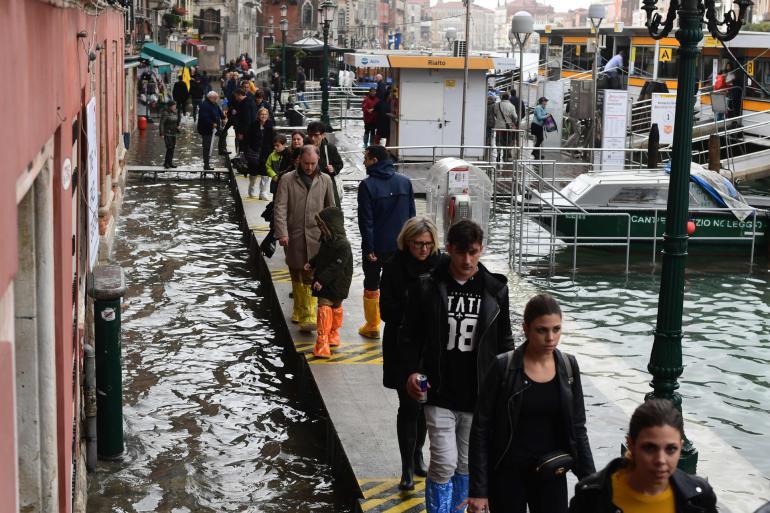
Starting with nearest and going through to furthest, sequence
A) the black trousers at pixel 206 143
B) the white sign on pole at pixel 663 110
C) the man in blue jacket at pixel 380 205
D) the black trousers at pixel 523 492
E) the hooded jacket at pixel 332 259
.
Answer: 1. the black trousers at pixel 523 492
2. the hooded jacket at pixel 332 259
3. the man in blue jacket at pixel 380 205
4. the black trousers at pixel 206 143
5. the white sign on pole at pixel 663 110

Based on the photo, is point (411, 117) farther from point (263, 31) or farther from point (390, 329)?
point (263, 31)

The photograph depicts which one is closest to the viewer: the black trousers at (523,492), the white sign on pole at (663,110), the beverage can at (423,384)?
the black trousers at (523,492)

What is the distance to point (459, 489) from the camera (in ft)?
21.9

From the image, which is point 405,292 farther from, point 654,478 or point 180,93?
point 180,93

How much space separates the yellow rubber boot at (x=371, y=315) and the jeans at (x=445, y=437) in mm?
4608

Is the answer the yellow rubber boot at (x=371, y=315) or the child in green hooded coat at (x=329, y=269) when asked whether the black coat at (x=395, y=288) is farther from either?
the yellow rubber boot at (x=371, y=315)

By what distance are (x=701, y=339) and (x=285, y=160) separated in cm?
491

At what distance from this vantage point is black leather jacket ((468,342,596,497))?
5309mm

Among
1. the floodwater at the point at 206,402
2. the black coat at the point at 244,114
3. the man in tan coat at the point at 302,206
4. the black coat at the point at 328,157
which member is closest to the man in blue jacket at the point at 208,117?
the black coat at the point at 244,114

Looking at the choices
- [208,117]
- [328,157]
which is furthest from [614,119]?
[328,157]

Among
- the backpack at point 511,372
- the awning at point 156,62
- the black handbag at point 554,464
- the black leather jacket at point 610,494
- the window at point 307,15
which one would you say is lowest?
the black handbag at point 554,464

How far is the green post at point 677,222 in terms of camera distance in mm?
7371

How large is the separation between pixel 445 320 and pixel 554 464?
47.3 inches

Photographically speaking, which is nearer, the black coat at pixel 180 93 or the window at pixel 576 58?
the black coat at pixel 180 93
